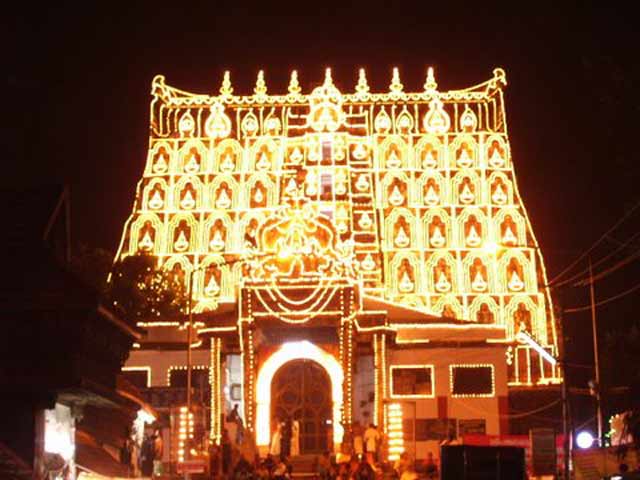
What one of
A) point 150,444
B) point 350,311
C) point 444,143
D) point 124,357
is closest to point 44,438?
point 124,357

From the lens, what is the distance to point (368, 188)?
253 ft

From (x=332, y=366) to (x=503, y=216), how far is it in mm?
23921

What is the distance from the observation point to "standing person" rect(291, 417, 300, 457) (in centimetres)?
5412

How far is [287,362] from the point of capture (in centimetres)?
5731

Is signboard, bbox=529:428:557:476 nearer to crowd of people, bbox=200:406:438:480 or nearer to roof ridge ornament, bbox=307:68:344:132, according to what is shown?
crowd of people, bbox=200:406:438:480

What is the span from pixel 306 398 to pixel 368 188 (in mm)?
22262

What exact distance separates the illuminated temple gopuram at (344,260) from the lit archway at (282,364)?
0.08m

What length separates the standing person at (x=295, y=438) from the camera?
178 ft

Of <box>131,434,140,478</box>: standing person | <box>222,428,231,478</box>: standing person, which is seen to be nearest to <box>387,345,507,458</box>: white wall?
<box>222,428,231,478</box>: standing person

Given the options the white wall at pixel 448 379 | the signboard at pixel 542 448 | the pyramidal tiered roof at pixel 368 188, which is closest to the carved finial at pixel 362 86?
the pyramidal tiered roof at pixel 368 188

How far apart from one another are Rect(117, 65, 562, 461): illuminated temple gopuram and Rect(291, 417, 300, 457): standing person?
0.94 meters

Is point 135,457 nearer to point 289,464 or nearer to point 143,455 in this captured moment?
point 143,455

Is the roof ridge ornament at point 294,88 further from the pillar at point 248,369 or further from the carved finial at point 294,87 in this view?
the pillar at point 248,369

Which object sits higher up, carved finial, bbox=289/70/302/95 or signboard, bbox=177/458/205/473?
carved finial, bbox=289/70/302/95
